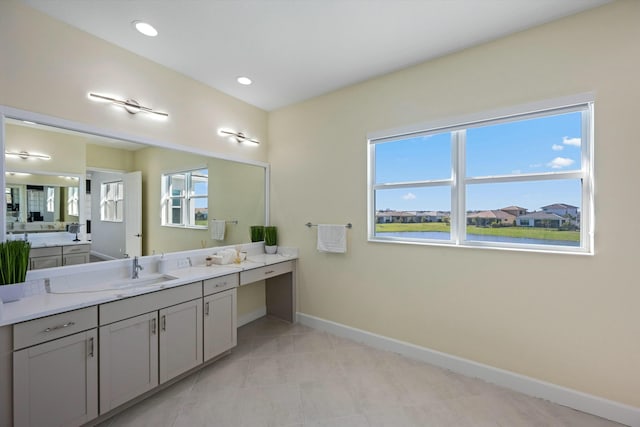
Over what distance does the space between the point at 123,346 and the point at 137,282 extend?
58 cm

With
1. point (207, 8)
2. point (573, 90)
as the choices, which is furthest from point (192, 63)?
point (573, 90)

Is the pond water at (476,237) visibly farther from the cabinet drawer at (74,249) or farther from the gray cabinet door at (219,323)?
the cabinet drawer at (74,249)

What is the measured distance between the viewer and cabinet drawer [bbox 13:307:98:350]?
140 cm

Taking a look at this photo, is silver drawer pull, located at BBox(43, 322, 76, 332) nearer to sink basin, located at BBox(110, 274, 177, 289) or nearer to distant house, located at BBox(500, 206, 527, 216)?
sink basin, located at BBox(110, 274, 177, 289)

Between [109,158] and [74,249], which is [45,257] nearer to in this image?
[74,249]

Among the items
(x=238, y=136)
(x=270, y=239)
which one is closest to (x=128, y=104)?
(x=238, y=136)

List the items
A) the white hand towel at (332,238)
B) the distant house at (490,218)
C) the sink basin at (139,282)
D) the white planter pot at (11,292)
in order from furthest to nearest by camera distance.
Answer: the white hand towel at (332,238) < the distant house at (490,218) < the sink basin at (139,282) < the white planter pot at (11,292)

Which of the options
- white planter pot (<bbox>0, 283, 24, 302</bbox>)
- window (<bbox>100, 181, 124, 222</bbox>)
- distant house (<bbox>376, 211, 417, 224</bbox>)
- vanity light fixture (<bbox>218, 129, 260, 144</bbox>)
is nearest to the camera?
white planter pot (<bbox>0, 283, 24, 302</bbox>)

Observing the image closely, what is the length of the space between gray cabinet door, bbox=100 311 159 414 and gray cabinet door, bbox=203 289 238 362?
423 millimetres

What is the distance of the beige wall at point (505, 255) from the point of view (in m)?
1.75

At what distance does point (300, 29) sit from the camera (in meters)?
2.03

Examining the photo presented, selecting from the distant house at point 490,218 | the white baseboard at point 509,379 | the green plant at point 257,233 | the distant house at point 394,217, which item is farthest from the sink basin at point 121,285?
the distant house at point 490,218

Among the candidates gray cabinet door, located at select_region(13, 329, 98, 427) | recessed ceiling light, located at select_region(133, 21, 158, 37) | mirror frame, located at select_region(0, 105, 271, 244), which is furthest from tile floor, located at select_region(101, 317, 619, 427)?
recessed ceiling light, located at select_region(133, 21, 158, 37)

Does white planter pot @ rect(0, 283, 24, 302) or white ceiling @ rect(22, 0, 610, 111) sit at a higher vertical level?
white ceiling @ rect(22, 0, 610, 111)
